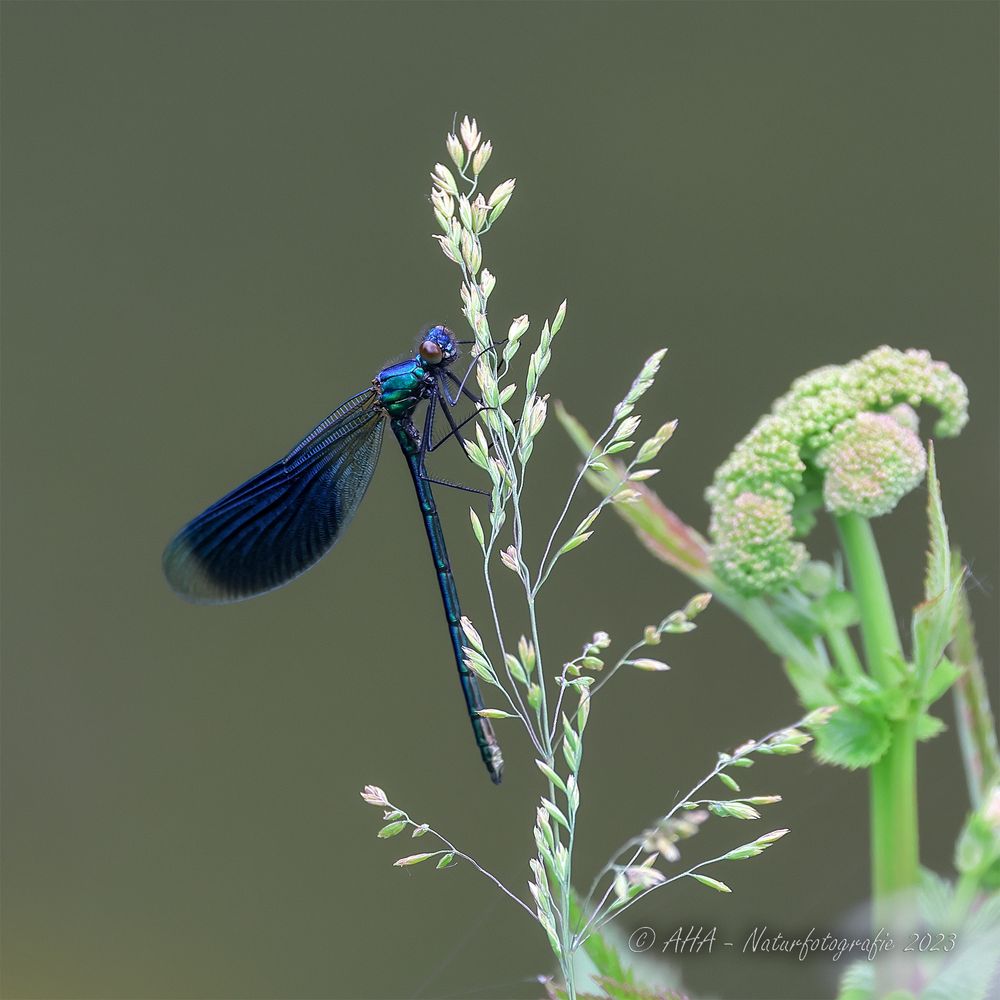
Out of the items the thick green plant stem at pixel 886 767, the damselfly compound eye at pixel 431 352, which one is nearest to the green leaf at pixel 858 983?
the thick green plant stem at pixel 886 767

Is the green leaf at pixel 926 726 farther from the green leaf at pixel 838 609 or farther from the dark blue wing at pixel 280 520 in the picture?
the dark blue wing at pixel 280 520

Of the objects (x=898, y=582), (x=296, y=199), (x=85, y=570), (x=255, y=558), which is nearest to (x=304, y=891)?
(x=85, y=570)

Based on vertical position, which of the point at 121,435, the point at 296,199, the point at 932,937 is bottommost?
the point at 932,937

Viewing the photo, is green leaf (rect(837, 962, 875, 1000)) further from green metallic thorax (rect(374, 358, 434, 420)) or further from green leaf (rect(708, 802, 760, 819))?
green metallic thorax (rect(374, 358, 434, 420))

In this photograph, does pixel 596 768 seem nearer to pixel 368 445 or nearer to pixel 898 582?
pixel 898 582

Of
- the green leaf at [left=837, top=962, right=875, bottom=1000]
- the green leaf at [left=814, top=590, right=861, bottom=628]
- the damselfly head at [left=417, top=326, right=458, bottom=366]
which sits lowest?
the green leaf at [left=837, top=962, right=875, bottom=1000]

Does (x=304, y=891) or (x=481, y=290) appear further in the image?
(x=304, y=891)

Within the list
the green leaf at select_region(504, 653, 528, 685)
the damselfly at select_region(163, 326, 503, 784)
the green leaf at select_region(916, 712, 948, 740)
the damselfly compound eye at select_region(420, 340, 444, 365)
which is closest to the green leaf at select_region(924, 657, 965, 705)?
the green leaf at select_region(916, 712, 948, 740)
